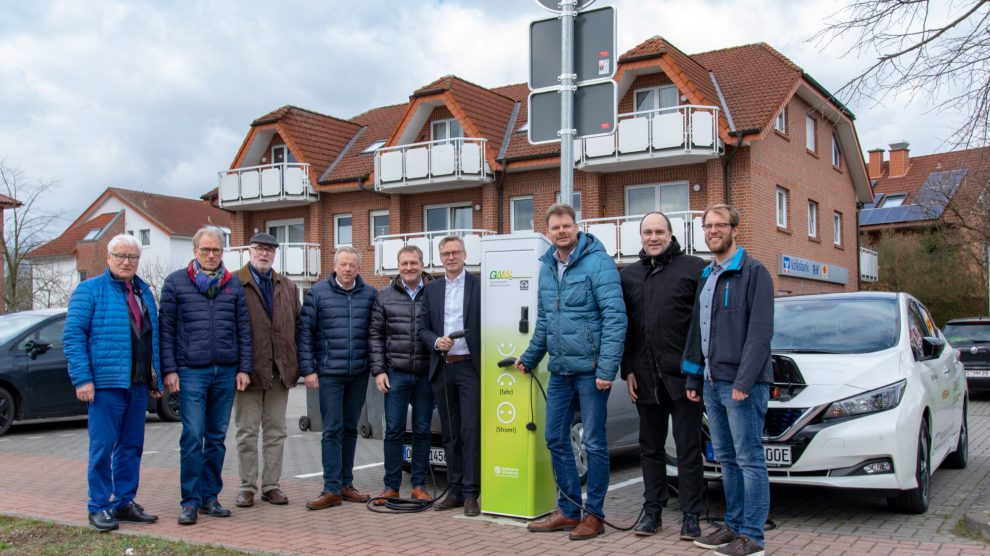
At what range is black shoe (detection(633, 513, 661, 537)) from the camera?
611 cm

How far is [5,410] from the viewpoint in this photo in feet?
40.2

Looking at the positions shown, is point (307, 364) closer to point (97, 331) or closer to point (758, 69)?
point (97, 331)

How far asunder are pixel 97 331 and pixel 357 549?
252 cm

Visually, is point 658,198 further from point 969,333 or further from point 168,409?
point 168,409

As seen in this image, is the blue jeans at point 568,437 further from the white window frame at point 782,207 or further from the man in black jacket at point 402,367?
the white window frame at point 782,207

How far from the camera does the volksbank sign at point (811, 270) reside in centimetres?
2661

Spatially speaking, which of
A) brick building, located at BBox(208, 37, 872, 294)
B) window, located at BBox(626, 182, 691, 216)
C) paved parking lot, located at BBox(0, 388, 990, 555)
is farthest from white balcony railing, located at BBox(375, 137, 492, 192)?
paved parking lot, located at BBox(0, 388, 990, 555)

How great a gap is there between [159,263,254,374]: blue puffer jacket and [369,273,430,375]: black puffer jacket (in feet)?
3.79

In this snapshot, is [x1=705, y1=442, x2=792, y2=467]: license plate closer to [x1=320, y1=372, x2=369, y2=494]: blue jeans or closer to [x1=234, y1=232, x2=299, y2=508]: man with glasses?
[x1=320, y1=372, x2=369, y2=494]: blue jeans

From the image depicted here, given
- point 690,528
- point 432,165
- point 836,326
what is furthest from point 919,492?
point 432,165

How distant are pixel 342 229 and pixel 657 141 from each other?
14.2m

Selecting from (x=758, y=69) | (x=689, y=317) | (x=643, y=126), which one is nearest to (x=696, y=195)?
(x=643, y=126)

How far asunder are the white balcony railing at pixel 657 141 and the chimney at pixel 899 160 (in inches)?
1250

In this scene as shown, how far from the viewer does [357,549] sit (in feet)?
19.0
